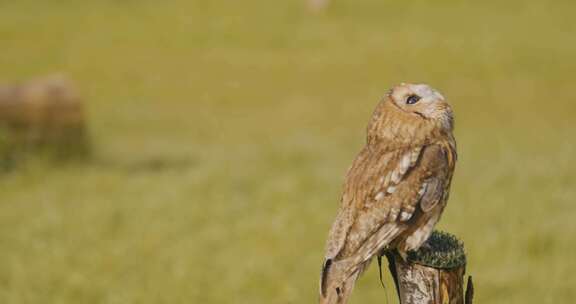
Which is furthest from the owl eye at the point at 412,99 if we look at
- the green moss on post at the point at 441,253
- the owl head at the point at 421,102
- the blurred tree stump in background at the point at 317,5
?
the blurred tree stump in background at the point at 317,5

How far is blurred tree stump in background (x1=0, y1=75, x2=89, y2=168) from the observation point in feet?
38.1

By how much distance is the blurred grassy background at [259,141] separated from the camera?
8.36 metres

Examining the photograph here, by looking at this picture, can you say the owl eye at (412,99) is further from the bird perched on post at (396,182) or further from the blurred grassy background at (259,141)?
the blurred grassy background at (259,141)

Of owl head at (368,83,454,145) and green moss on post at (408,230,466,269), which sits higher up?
owl head at (368,83,454,145)

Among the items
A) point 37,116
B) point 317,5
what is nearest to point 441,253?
point 37,116

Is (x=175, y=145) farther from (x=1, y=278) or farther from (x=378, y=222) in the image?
(x=378, y=222)

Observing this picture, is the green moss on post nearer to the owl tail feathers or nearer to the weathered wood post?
the weathered wood post

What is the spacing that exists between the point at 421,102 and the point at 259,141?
10328mm

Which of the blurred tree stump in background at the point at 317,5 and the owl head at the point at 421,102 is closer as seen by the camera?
the owl head at the point at 421,102

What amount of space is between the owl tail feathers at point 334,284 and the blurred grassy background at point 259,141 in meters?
4.57

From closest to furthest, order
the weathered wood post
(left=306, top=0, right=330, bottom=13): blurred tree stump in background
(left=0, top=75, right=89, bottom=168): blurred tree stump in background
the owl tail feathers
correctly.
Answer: the owl tail feathers, the weathered wood post, (left=0, top=75, right=89, bottom=168): blurred tree stump in background, (left=306, top=0, right=330, bottom=13): blurred tree stump in background

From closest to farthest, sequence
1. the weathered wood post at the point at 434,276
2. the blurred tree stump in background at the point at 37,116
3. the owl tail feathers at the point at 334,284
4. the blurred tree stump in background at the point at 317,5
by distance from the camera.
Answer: the owl tail feathers at the point at 334,284 < the weathered wood post at the point at 434,276 < the blurred tree stump in background at the point at 37,116 < the blurred tree stump in background at the point at 317,5

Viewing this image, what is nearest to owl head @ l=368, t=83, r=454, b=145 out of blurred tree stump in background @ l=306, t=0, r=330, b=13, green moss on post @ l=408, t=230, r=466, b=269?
green moss on post @ l=408, t=230, r=466, b=269

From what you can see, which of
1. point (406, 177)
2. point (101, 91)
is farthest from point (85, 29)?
point (406, 177)
